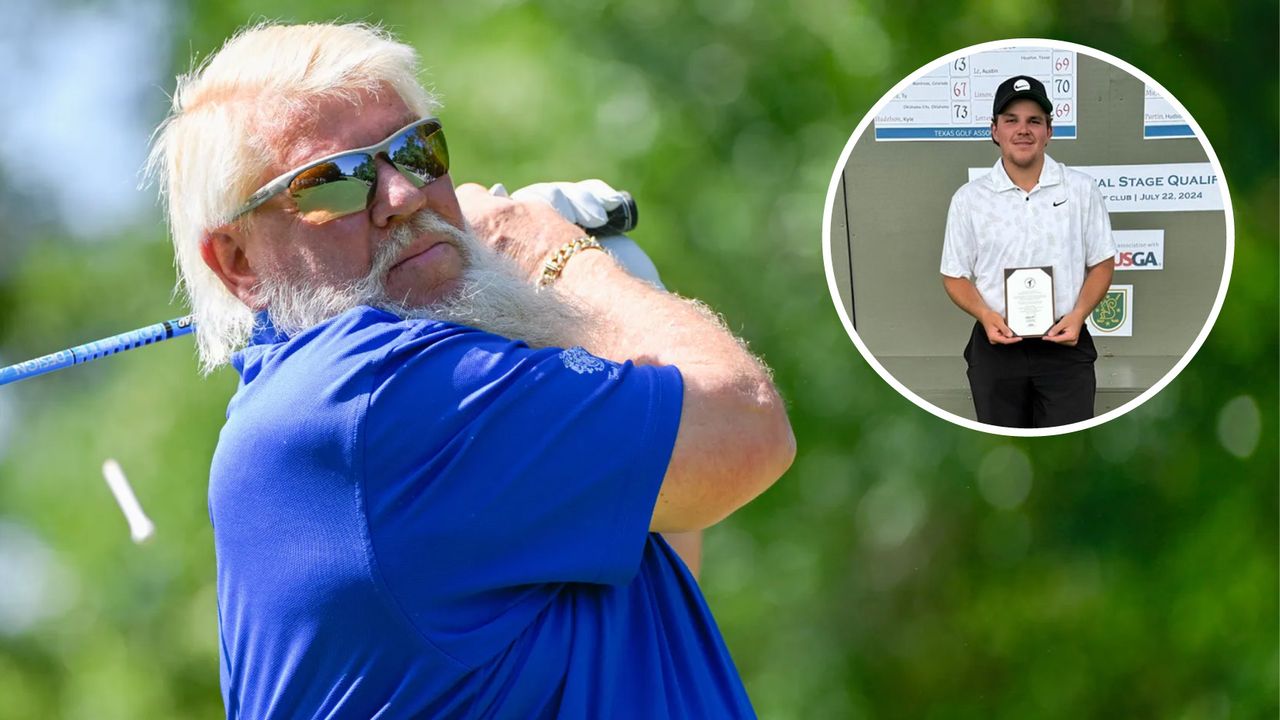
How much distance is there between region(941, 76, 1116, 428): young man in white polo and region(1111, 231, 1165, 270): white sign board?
2 centimetres

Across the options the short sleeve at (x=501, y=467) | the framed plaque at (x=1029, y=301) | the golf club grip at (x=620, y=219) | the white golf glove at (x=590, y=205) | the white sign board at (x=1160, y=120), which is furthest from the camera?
the white sign board at (x=1160, y=120)

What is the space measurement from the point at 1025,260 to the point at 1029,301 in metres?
0.08

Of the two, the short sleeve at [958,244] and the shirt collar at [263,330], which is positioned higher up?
the shirt collar at [263,330]

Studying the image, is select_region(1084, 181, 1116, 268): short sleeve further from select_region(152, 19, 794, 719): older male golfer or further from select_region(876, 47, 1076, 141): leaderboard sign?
select_region(152, 19, 794, 719): older male golfer

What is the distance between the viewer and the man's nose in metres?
1.62

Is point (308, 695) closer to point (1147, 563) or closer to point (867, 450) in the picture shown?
point (867, 450)

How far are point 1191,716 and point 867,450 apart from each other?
127 centimetres

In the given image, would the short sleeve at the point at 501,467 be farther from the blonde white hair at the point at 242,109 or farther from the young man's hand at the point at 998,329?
the young man's hand at the point at 998,329

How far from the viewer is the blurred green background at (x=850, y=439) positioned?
398 centimetres

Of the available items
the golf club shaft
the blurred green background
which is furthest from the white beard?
the blurred green background

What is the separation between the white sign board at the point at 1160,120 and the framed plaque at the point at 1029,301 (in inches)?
17.0

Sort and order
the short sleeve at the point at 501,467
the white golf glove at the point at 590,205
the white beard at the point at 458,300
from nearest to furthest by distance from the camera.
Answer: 1. the short sleeve at the point at 501,467
2. the white beard at the point at 458,300
3. the white golf glove at the point at 590,205

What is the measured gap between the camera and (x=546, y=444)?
144cm

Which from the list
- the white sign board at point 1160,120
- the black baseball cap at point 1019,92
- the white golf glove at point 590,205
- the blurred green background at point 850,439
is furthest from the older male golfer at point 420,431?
the blurred green background at point 850,439
